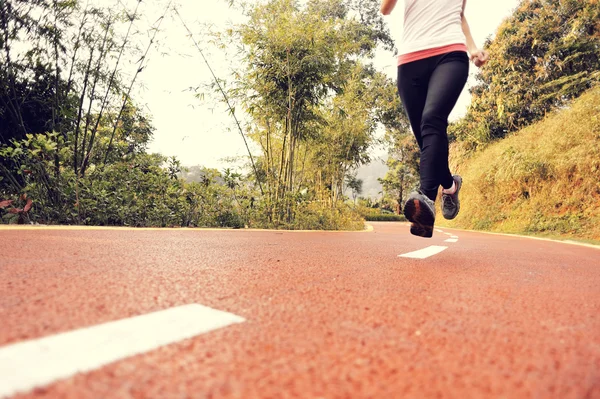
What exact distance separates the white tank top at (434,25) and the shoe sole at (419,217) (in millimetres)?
1142

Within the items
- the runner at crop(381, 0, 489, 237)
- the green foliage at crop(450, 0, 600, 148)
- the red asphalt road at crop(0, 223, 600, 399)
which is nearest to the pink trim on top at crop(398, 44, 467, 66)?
the runner at crop(381, 0, 489, 237)

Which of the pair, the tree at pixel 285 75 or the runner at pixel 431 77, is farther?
the tree at pixel 285 75

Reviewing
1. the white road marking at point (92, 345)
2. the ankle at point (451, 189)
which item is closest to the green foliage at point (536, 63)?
the ankle at point (451, 189)

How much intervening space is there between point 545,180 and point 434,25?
39.9ft

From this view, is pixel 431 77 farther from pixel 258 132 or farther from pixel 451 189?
pixel 258 132

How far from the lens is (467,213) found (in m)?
16.8

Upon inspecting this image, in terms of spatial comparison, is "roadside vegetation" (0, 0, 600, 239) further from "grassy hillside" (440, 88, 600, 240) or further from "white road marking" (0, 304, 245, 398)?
"white road marking" (0, 304, 245, 398)

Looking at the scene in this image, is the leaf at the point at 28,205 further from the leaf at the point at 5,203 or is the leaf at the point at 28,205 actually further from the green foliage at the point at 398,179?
the green foliage at the point at 398,179

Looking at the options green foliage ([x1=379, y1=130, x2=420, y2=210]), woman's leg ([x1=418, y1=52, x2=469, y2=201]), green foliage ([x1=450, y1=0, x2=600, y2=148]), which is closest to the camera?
woman's leg ([x1=418, y1=52, x2=469, y2=201])

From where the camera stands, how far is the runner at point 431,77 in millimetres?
2789

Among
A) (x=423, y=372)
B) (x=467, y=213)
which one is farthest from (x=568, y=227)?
(x=423, y=372)

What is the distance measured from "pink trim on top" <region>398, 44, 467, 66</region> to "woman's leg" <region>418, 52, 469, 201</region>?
1.4 inches

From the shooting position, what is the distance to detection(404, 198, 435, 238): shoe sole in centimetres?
286

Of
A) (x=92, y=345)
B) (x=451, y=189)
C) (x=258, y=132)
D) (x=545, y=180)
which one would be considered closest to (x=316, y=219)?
(x=258, y=132)
